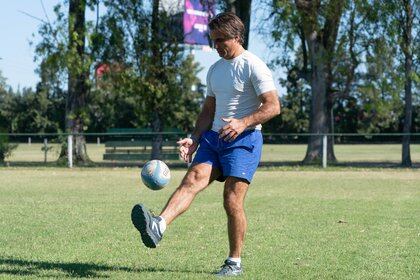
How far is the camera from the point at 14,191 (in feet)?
52.3

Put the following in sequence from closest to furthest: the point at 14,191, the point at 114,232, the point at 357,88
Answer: the point at 114,232
the point at 14,191
the point at 357,88

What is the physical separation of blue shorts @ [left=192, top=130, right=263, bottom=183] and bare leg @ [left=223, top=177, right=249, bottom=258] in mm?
75

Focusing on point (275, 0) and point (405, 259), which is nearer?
point (405, 259)

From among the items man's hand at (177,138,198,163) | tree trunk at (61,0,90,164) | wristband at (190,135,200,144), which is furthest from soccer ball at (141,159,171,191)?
tree trunk at (61,0,90,164)

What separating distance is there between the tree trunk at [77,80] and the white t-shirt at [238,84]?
75.0ft

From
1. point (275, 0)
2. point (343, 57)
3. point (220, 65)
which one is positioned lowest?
point (220, 65)

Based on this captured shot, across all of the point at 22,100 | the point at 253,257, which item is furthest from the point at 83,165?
the point at 22,100

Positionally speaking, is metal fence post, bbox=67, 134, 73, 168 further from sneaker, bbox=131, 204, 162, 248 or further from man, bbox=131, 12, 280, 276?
sneaker, bbox=131, 204, 162, 248

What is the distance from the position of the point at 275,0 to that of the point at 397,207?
57.8 ft

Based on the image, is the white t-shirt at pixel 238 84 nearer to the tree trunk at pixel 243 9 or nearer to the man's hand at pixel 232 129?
the man's hand at pixel 232 129

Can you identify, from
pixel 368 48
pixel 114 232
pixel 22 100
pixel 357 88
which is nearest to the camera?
pixel 114 232

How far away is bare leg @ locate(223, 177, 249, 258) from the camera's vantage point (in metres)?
6.44

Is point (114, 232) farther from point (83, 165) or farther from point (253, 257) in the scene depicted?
point (83, 165)

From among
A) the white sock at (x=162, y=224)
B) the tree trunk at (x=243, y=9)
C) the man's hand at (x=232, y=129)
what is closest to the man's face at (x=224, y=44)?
the man's hand at (x=232, y=129)
